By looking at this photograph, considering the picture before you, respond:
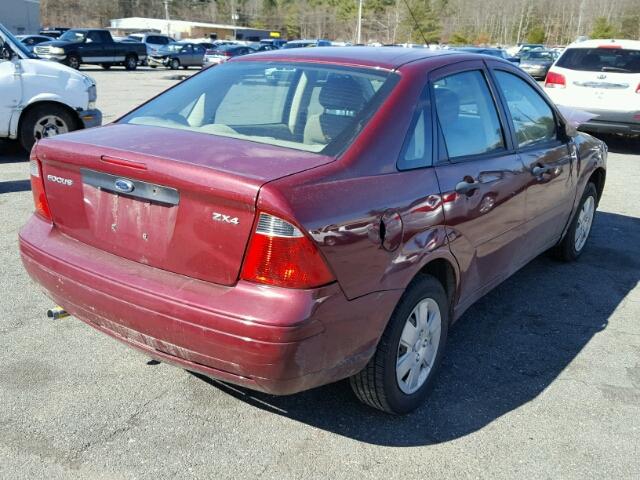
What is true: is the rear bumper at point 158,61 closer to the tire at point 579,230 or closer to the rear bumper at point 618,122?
the rear bumper at point 618,122

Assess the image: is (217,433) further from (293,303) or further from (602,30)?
(602,30)

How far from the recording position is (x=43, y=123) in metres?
8.52

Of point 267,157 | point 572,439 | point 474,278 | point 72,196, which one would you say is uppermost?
point 267,157

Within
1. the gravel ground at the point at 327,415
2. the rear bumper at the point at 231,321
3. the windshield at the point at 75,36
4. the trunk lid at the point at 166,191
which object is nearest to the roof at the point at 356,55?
the trunk lid at the point at 166,191

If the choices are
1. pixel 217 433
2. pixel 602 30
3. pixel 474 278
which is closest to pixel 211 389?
pixel 217 433

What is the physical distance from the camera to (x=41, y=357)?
11.7 ft

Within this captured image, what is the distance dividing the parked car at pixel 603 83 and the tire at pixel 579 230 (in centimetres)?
565

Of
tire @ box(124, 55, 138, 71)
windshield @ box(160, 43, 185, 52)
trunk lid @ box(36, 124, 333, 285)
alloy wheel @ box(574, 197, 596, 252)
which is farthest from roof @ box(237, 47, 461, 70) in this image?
windshield @ box(160, 43, 185, 52)

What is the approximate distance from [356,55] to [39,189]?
1791 millimetres

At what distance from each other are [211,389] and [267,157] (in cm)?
135

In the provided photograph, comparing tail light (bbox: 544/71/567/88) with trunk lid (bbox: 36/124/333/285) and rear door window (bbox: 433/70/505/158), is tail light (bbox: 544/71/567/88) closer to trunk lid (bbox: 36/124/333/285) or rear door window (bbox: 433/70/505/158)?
rear door window (bbox: 433/70/505/158)

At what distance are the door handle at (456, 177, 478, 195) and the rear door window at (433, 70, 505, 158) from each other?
0.14 metres

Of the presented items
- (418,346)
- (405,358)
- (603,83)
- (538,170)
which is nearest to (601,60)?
(603,83)

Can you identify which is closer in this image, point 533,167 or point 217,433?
point 217,433
